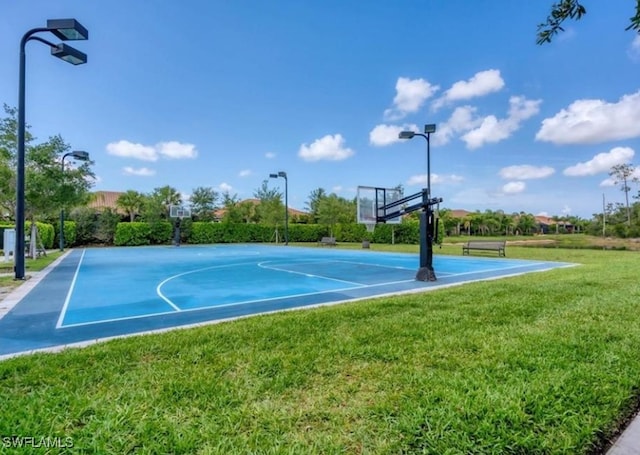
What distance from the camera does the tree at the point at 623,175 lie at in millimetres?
39469

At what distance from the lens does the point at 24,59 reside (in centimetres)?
925

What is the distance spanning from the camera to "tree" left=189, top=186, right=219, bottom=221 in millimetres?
41688

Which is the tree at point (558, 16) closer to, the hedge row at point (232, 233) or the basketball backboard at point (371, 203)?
the basketball backboard at point (371, 203)

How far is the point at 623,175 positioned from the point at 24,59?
1996 inches

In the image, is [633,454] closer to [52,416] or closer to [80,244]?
[52,416]

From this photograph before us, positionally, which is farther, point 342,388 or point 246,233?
point 246,233

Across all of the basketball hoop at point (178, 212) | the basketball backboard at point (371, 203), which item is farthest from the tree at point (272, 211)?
the basketball backboard at point (371, 203)

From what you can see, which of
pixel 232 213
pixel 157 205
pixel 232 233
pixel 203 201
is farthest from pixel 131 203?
pixel 232 233

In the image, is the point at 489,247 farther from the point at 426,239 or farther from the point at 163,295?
the point at 163,295

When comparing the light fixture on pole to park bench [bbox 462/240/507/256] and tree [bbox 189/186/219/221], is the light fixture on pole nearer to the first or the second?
park bench [bbox 462/240/507/256]

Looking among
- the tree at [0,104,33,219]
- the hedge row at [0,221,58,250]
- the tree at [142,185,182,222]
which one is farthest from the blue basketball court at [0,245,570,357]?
the tree at [142,185,182,222]

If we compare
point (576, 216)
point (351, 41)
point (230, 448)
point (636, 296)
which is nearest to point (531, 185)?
point (351, 41)

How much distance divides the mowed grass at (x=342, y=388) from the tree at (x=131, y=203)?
36.0 m

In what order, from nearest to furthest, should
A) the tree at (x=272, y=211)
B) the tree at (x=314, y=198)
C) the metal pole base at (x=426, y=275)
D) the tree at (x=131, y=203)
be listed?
1. the metal pole base at (x=426, y=275)
2. the tree at (x=272, y=211)
3. the tree at (x=131, y=203)
4. the tree at (x=314, y=198)
